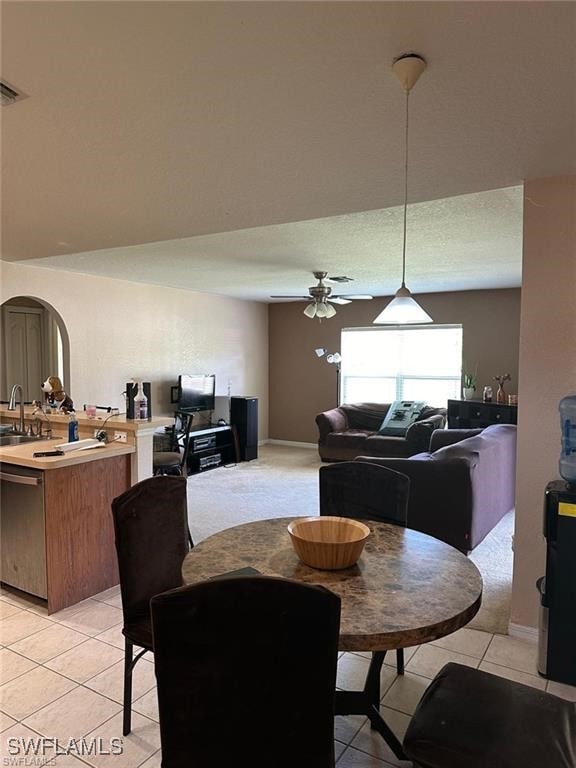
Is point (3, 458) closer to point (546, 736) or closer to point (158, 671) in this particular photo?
point (158, 671)

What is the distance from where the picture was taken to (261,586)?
105 cm

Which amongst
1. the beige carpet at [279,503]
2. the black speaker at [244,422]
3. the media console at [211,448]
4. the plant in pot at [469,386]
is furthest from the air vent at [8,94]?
the plant in pot at [469,386]

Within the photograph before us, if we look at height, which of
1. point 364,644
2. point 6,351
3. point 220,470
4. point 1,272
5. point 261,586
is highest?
point 1,272

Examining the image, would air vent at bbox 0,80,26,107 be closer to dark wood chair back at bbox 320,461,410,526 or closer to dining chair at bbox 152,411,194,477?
dark wood chair back at bbox 320,461,410,526

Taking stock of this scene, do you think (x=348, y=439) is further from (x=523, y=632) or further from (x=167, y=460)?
(x=523, y=632)

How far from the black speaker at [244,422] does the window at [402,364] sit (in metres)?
1.74

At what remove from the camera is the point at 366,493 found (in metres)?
2.33

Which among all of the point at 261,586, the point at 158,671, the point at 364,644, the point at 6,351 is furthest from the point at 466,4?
the point at 6,351

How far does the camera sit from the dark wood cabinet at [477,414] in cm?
596

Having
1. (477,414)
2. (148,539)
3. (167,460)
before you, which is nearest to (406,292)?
(148,539)

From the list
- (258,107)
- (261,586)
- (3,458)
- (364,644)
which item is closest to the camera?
(261,586)

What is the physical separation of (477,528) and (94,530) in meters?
2.83

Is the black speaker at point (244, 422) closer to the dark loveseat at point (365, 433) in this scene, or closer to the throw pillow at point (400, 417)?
the dark loveseat at point (365, 433)

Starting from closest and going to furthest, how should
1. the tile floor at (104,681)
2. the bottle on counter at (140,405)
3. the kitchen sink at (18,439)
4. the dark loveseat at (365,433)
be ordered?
the tile floor at (104,681), the bottle on counter at (140,405), the kitchen sink at (18,439), the dark loveseat at (365,433)
